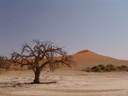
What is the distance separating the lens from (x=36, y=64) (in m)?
17.2

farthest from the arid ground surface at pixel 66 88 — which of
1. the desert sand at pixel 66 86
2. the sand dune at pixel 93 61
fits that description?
the sand dune at pixel 93 61

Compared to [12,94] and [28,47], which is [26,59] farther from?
[12,94]

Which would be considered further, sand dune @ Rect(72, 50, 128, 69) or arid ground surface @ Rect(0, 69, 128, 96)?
sand dune @ Rect(72, 50, 128, 69)

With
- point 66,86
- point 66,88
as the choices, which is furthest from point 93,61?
point 66,88

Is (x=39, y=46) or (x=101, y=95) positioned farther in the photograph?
(x=39, y=46)

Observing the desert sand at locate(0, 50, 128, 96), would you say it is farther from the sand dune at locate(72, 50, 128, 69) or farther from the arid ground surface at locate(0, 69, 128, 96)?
the sand dune at locate(72, 50, 128, 69)

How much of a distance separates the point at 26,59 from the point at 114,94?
936 cm

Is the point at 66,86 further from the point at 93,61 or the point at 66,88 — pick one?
the point at 93,61

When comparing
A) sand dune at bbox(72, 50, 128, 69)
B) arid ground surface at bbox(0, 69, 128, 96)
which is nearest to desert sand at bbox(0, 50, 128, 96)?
arid ground surface at bbox(0, 69, 128, 96)

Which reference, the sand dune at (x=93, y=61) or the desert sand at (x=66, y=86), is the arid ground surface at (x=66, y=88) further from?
the sand dune at (x=93, y=61)

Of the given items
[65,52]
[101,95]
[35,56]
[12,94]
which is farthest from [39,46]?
[101,95]

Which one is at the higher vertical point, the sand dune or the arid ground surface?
the sand dune

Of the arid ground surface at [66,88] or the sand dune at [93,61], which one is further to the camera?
the sand dune at [93,61]

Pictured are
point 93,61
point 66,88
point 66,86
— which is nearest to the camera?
point 66,88
